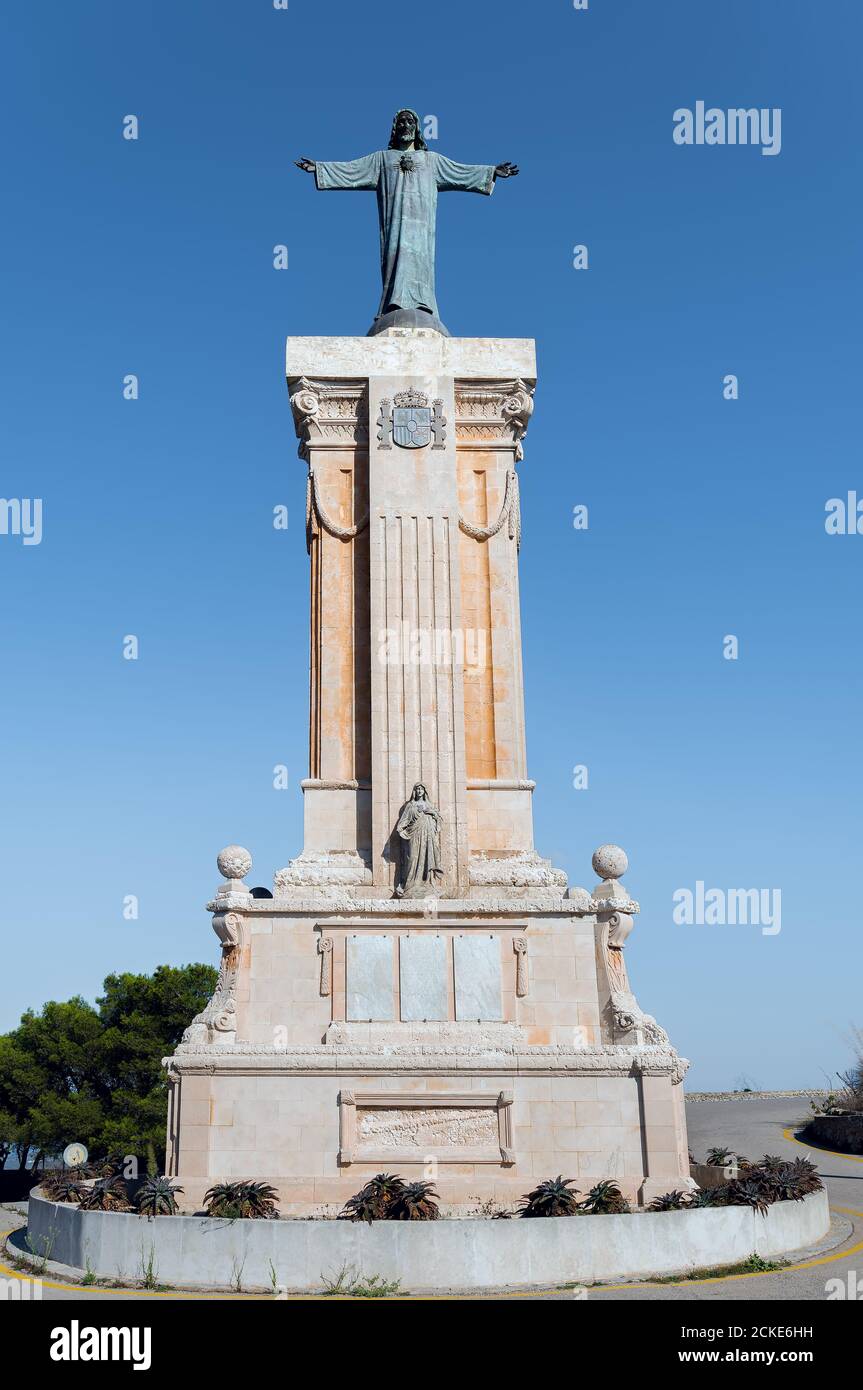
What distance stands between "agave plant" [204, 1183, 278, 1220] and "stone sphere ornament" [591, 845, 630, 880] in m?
7.88

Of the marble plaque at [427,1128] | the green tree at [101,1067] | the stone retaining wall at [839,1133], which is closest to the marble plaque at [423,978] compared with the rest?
the marble plaque at [427,1128]

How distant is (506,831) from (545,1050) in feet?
14.7

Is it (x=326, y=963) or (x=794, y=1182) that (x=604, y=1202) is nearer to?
(x=794, y=1182)

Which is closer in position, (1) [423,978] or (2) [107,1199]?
(2) [107,1199]

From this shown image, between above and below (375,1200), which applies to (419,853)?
above

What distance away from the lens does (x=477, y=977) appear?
21000 mm

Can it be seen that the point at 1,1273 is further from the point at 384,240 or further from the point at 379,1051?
the point at 384,240

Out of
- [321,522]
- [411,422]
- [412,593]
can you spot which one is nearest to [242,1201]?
[412,593]

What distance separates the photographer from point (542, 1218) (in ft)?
53.0

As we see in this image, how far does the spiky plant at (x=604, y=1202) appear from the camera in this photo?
59.2 ft

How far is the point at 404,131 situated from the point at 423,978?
19.1 m

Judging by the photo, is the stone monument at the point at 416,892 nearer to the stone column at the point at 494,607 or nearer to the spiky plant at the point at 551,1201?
the stone column at the point at 494,607

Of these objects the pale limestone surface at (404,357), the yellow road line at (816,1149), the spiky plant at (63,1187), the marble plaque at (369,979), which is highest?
the pale limestone surface at (404,357)

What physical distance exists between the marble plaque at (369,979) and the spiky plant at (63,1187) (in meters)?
5.35
